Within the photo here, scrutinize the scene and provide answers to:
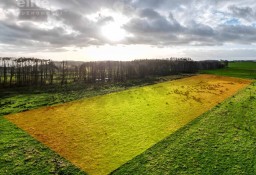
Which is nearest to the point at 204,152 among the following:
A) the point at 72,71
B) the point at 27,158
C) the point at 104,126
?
the point at 104,126

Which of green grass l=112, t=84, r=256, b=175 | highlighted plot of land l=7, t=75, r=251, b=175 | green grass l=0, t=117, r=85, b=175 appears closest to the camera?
green grass l=0, t=117, r=85, b=175

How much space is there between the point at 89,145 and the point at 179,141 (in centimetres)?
381

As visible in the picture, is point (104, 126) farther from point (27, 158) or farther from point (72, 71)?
point (72, 71)

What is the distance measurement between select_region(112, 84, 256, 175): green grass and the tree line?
18778 mm

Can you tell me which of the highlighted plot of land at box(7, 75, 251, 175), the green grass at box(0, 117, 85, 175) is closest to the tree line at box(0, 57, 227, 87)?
the highlighted plot of land at box(7, 75, 251, 175)

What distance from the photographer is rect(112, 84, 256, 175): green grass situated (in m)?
7.00

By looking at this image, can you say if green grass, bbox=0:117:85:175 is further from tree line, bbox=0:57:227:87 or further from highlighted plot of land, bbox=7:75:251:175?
Answer: tree line, bbox=0:57:227:87

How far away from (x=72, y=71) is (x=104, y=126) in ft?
66.5

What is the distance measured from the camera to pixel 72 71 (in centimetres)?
2978

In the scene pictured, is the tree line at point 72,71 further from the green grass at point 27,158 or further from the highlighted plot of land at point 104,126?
the green grass at point 27,158

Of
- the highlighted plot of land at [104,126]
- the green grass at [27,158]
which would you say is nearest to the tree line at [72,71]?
the highlighted plot of land at [104,126]

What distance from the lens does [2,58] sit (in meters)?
22.5

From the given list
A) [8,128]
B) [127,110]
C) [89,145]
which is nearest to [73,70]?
[127,110]

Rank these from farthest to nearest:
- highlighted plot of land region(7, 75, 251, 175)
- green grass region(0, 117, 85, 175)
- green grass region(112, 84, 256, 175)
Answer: highlighted plot of land region(7, 75, 251, 175), green grass region(112, 84, 256, 175), green grass region(0, 117, 85, 175)
